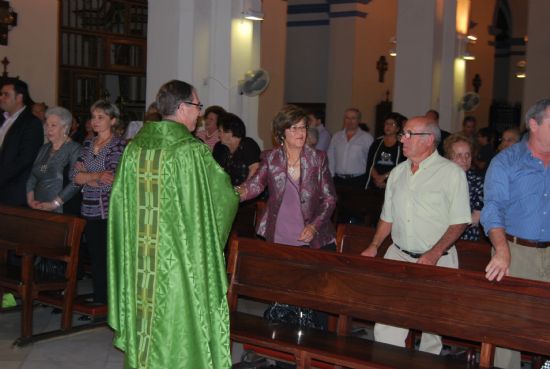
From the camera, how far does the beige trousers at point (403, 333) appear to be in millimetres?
4723

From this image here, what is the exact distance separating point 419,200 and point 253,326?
122 cm

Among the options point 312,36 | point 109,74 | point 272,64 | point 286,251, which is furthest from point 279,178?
point 312,36

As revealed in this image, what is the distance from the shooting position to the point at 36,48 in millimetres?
12305

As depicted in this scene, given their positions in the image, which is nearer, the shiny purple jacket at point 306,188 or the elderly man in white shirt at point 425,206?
the elderly man in white shirt at point 425,206

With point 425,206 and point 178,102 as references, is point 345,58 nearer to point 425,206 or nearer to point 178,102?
point 425,206

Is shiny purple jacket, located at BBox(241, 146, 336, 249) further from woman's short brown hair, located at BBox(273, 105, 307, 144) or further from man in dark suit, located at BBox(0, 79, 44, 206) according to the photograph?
man in dark suit, located at BBox(0, 79, 44, 206)

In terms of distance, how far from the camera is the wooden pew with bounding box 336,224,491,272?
532cm

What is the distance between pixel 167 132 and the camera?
4.11 m

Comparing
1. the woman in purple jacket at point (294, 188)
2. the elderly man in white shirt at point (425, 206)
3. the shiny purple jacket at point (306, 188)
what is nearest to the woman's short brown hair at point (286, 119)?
the woman in purple jacket at point (294, 188)

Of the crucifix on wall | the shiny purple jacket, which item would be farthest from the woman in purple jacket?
Answer: the crucifix on wall

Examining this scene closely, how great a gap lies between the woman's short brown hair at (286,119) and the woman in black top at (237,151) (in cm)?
Answer: 214

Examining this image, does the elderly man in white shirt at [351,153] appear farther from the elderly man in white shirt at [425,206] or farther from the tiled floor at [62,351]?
the elderly man in white shirt at [425,206]

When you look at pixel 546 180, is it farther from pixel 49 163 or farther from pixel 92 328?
pixel 49 163

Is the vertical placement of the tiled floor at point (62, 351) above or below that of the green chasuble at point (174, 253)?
below
